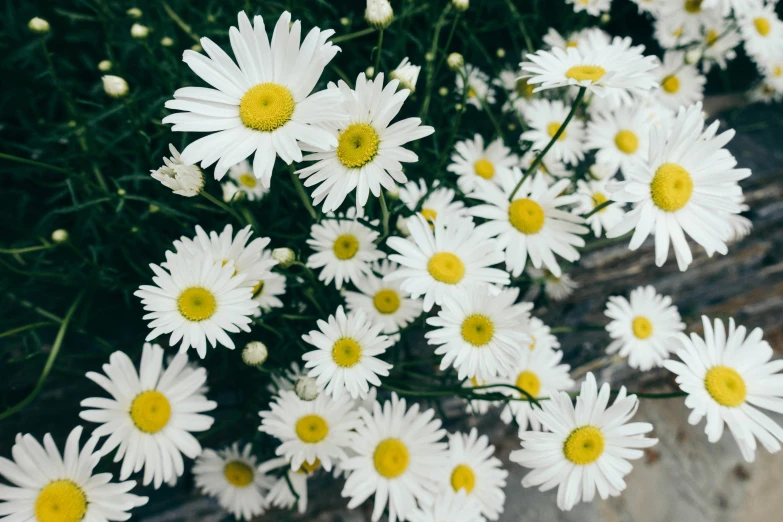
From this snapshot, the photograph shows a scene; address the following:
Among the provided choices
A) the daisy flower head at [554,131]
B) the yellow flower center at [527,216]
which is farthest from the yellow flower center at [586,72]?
the daisy flower head at [554,131]

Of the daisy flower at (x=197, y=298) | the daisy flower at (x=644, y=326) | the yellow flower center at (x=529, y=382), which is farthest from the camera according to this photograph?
the daisy flower at (x=644, y=326)

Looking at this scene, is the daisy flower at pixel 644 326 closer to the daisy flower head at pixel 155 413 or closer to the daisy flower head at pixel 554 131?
the daisy flower head at pixel 554 131

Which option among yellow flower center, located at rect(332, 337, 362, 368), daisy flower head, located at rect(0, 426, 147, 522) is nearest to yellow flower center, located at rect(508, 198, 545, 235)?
yellow flower center, located at rect(332, 337, 362, 368)

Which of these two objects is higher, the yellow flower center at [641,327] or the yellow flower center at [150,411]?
the yellow flower center at [641,327]

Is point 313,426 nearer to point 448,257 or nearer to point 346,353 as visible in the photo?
point 346,353

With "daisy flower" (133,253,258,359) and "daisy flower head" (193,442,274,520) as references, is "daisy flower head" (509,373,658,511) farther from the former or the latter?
"daisy flower head" (193,442,274,520)

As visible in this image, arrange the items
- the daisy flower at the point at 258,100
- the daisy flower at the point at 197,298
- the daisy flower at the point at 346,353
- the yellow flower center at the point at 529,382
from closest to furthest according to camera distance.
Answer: the daisy flower at the point at 258,100, the daisy flower at the point at 197,298, the daisy flower at the point at 346,353, the yellow flower center at the point at 529,382
